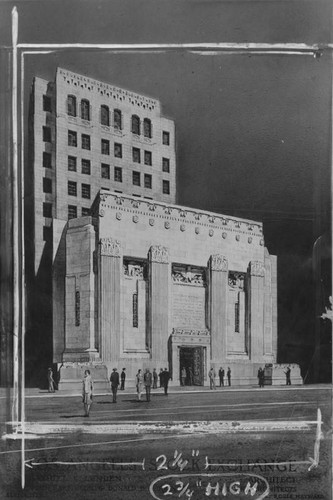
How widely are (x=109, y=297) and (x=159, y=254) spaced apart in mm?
635

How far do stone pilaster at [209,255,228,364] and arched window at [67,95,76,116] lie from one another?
1954mm

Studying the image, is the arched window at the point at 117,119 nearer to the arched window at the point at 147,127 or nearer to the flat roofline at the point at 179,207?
the arched window at the point at 147,127

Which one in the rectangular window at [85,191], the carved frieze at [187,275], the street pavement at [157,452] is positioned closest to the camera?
the street pavement at [157,452]

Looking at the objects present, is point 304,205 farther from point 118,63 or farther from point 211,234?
point 118,63

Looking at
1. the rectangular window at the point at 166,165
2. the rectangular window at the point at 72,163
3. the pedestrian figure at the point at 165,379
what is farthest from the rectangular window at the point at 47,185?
the pedestrian figure at the point at 165,379

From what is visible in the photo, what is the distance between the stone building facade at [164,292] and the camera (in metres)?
7.50

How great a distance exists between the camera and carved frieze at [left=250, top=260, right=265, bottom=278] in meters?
7.82

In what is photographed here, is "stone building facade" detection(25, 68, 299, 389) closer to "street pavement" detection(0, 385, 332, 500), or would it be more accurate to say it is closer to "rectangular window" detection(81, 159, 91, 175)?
"rectangular window" detection(81, 159, 91, 175)

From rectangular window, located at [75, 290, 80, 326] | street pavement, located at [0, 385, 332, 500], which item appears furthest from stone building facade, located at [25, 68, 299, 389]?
street pavement, located at [0, 385, 332, 500]

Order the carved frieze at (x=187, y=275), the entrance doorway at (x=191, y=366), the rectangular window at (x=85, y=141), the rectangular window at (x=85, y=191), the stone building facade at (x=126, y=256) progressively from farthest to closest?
the carved frieze at (x=187, y=275) → the rectangular window at (x=85, y=141) → the rectangular window at (x=85, y=191) → the stone building facade at (x=126, y=256) → the entrance doorway at (x=191, y=366)

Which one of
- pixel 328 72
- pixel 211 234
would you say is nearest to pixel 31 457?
pixel 211 234

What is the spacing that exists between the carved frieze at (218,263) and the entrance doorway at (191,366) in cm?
84

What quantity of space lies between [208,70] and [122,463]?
3.73 meters

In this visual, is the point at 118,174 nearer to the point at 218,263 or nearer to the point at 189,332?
the point at 218,263
